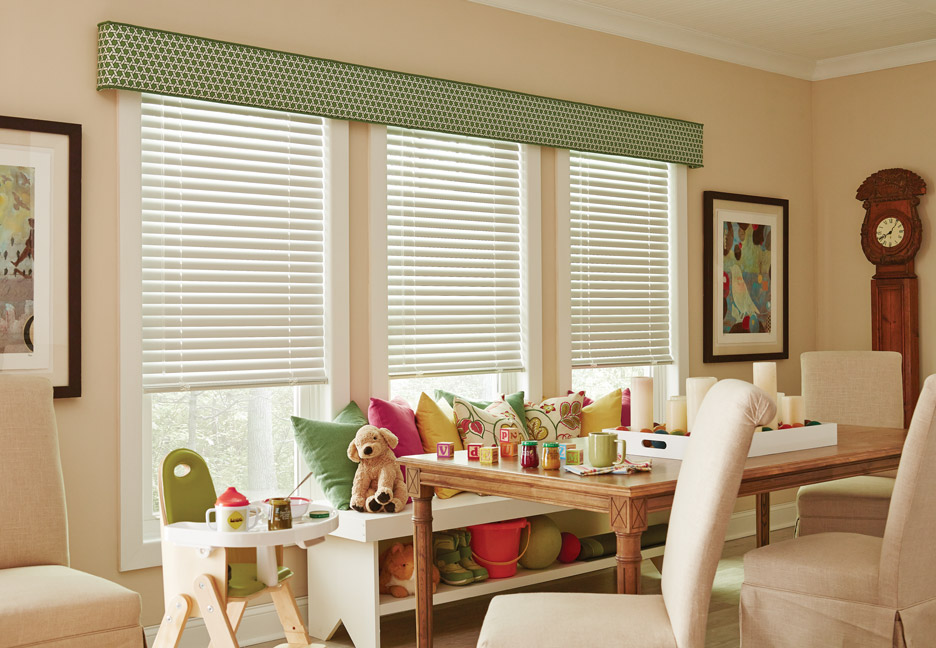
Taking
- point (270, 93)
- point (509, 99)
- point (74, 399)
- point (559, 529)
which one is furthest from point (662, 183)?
point (74, 399)

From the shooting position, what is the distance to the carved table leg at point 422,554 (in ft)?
10.2

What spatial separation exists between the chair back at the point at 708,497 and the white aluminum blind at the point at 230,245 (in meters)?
2.07

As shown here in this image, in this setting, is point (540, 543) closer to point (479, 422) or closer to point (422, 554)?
point (479, 422)

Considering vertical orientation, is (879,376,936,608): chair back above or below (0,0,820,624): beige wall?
below

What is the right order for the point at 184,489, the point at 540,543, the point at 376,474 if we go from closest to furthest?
1. the point at 184,489
2. the point at 376,474
3. the point at 540,543

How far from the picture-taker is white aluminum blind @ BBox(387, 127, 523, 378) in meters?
4.24

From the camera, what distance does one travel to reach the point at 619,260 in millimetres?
5082

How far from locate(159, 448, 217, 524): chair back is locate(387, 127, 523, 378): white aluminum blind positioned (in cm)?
126

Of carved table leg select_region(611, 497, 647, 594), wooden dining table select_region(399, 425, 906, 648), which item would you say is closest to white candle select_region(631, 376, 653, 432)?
wooden dining table select_region(399, 425, 906, 648)

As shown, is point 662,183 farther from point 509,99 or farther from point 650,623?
point 650,623

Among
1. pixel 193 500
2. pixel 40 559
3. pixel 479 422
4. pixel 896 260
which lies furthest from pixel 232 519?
pixel 896 260

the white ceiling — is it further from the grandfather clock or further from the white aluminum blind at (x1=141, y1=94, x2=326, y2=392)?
the white aluminum blind at (x1=141, y1=94, x2=326, y2=392)

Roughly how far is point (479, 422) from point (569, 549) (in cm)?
74

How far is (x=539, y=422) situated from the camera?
441cm
